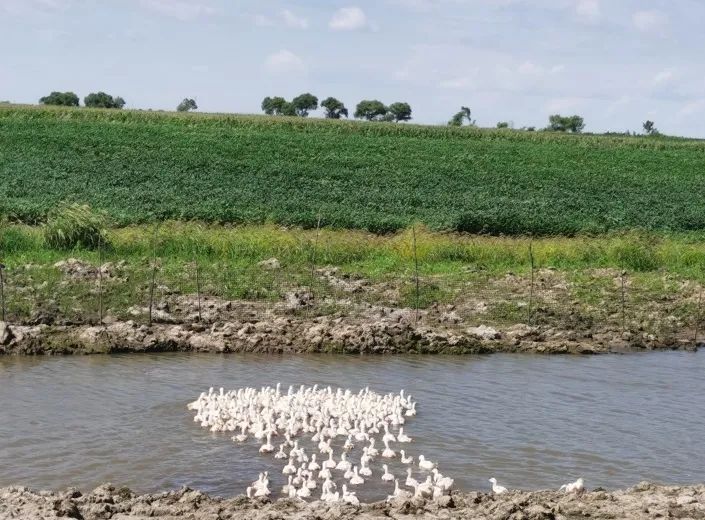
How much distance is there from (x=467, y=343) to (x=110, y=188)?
1987 centimetres

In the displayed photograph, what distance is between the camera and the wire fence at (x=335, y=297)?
1791 cm

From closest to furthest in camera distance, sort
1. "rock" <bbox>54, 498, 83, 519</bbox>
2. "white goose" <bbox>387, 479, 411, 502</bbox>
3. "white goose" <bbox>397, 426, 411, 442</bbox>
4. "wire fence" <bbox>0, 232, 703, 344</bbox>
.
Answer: "rock" <bbox>54, 498, 83, 519</bbox>
"white goose" <bbox>387, 479, 411, 502</bbox>
"white goose" <bbox>397, 426, 411, 442</bbox>
"wire fence" <bbox>0, 232, 703, 344</bbox>

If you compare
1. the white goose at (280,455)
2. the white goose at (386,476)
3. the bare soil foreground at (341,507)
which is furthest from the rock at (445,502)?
the white goose at (280,455)

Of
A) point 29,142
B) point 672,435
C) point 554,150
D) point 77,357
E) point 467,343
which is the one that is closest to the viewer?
point 672,435

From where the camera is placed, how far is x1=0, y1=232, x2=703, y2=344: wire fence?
58.7 feet

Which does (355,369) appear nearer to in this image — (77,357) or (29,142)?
(77,357)

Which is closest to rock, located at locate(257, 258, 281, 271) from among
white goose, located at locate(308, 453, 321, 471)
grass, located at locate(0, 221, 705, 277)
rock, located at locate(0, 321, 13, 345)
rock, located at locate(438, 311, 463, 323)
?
grass, located at locate(0, 221, 705, 277)

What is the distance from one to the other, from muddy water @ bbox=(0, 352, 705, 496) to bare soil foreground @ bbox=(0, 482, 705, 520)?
55.7 inches

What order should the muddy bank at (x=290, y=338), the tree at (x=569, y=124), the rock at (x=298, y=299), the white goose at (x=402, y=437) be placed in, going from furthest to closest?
the tree at (x=569, y=124) → the rock at (x=298, y=299) → the muddy bank at (x=290, y=338) → the white goose at (x=402, y=437)

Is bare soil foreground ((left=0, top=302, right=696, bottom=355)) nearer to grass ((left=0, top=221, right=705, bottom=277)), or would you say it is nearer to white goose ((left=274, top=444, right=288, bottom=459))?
grass ((left=0, top=221, right=705, bottom=277))

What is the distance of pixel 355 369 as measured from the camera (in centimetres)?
1572

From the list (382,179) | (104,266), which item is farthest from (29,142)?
(104,266)

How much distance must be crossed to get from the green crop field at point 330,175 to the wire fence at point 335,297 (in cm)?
845

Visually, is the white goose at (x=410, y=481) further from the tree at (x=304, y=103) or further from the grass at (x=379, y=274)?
the tree at (x=304, y=103)
